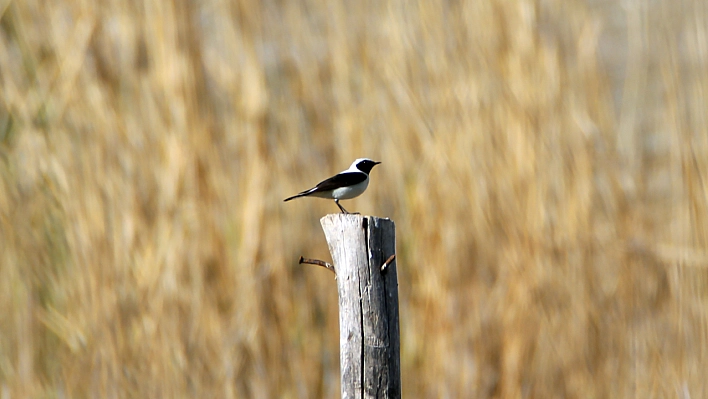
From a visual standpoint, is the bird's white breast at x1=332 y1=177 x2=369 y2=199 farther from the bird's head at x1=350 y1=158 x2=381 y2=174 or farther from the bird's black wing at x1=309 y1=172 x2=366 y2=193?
the bird's head at x1=350 y1=158 x2=381 y2=174

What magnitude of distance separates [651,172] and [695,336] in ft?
2.16

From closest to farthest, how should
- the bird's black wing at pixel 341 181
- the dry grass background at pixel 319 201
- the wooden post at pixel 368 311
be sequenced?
the wooden post at pixel 368 311, the bird's black wing at pixel 341 181, the dry grass background at pixel 319 201

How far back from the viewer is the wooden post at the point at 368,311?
5.17ft

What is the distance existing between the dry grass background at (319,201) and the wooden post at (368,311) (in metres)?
1.11

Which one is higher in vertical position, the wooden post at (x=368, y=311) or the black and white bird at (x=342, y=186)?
the black and white bird at (x=342, y=186)

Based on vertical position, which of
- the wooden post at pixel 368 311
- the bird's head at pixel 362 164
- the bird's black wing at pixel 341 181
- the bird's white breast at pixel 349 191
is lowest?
the wooden post at pixel 368 311

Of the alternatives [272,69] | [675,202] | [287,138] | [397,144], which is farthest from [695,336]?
[272,69]

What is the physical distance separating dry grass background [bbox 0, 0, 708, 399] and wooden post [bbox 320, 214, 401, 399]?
43.9 inches

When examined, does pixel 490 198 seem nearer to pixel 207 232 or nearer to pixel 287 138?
pixel 287 138

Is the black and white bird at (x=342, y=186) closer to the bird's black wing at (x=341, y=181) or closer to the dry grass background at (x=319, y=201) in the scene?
the bird's black wing at (x=341, y=181)

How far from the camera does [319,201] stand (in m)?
2.86

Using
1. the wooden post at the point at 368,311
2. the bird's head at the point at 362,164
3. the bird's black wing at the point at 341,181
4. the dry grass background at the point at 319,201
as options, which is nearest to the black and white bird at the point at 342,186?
the bird's black wing at the point at 341,181

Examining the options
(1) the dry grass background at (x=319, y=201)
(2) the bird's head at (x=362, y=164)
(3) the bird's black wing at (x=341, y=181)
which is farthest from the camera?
(1) the dry grass background at (x=319, y=201)

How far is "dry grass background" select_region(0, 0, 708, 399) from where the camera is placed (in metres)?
2.63
